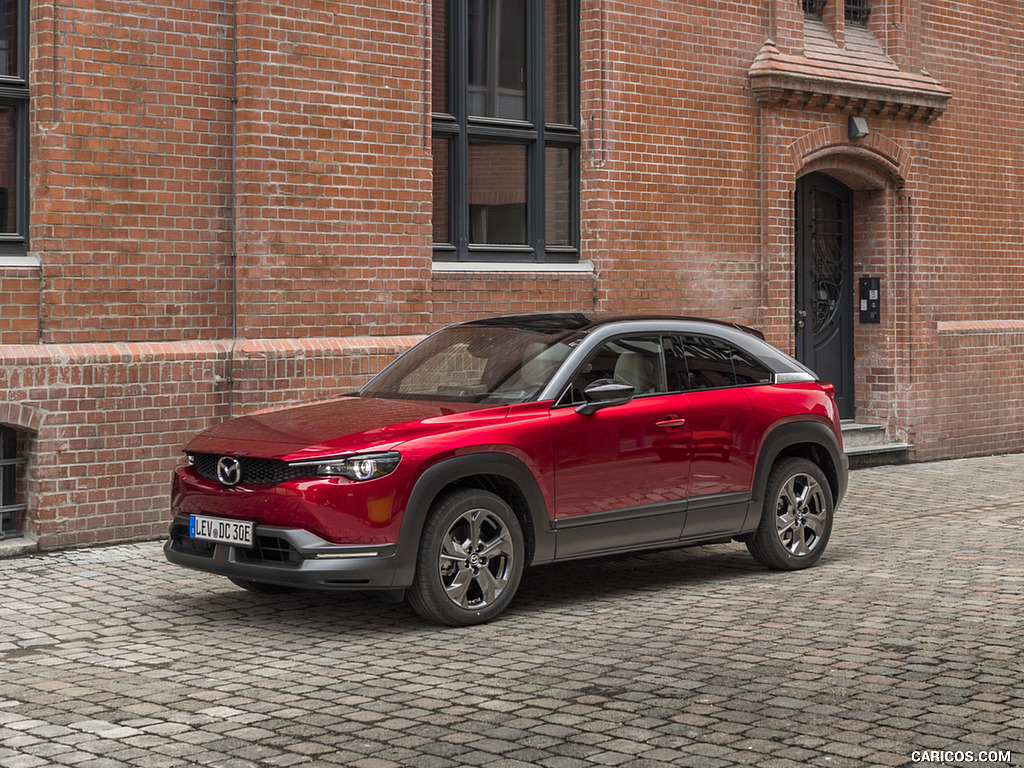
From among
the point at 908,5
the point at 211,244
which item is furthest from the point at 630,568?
the point at 908,5

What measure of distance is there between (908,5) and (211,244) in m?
9.43

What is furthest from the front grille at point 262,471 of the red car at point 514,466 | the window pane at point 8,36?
the window pane at point 8,36

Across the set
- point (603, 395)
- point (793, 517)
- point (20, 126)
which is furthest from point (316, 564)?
point (20, 126)

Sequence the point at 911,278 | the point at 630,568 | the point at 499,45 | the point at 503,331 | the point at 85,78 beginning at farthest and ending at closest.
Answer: the point at 911,278, the point at 499,45, the point at 85,78, the point at 630,568, the point at 503,331

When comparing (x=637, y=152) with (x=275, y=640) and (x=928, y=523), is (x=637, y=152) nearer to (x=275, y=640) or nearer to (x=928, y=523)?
(x=928, y=523)

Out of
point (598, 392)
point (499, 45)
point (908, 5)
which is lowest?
point (598, 392)

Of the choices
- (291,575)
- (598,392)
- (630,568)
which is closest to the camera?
(291,575)

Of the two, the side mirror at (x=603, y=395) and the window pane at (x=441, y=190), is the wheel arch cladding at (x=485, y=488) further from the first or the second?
the window pane at (x=441, y=190)

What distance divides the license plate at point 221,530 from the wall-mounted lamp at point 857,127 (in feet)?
33.7

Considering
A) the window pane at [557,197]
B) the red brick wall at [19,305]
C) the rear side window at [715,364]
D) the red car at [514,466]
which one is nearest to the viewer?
the red car at [514,466]

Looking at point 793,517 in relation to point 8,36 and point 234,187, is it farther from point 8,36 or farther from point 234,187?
point 8,36

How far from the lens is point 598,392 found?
26.5 feet

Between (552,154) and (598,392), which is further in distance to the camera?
(552,154)

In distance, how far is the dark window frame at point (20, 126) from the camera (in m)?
10.4
